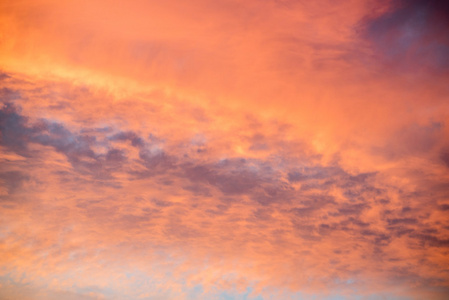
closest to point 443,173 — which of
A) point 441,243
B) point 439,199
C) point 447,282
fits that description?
point 439,199

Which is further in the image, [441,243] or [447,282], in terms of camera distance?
[447,282]

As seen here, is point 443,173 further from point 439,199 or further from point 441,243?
point 441,243

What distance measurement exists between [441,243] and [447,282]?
7.40 meters

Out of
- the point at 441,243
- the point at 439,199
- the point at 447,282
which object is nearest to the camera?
the point at 439,199

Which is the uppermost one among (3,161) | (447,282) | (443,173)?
(443,173)

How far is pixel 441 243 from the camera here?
1037 inches

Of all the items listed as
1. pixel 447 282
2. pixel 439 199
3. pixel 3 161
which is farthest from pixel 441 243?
pixel 3 161

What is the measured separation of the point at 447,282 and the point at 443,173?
1527 centimetres

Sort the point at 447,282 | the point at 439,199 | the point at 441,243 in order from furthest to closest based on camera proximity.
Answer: the point at 447,282 → the point at 441,243 → the point at 439,199

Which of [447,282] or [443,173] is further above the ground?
[443,173]

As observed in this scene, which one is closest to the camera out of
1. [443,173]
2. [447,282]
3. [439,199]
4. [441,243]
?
[443,173]

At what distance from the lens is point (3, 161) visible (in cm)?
2189

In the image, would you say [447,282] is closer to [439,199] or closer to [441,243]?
[441,243]

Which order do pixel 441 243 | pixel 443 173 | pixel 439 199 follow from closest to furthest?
pixel 443 173
pixel 439 199
pixel 441 243
